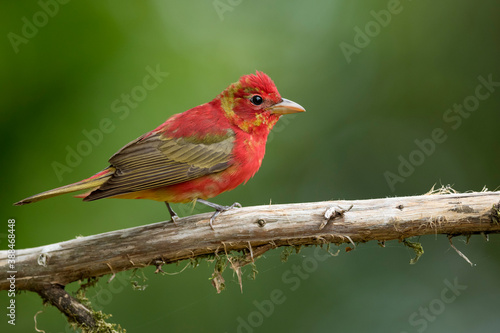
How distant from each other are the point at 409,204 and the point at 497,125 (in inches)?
105

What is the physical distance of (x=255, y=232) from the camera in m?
3.13

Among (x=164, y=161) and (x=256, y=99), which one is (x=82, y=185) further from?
(x=256, y=99)

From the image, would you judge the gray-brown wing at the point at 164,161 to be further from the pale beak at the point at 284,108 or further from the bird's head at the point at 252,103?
the pale beak at the point at 284,108

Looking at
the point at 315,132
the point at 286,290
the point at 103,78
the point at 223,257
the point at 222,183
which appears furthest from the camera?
the point at 315,132

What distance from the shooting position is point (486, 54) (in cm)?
518

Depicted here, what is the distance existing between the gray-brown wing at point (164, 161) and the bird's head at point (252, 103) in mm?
188

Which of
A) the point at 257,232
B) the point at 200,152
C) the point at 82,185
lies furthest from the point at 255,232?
the point at 82,185

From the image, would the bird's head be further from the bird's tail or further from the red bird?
the bird's tail

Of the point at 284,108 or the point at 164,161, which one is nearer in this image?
the point at 164,161

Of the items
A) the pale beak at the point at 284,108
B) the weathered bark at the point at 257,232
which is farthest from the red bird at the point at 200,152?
the weathered bark at the point at 257,232

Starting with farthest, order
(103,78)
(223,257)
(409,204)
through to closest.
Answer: (103,78)
(223,257)
(409,204)

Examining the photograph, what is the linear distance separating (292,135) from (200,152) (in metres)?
1.40

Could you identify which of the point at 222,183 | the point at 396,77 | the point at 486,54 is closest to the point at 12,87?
the point at 222,183

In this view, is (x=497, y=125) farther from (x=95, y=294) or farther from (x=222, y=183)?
(x=95, y=294)
